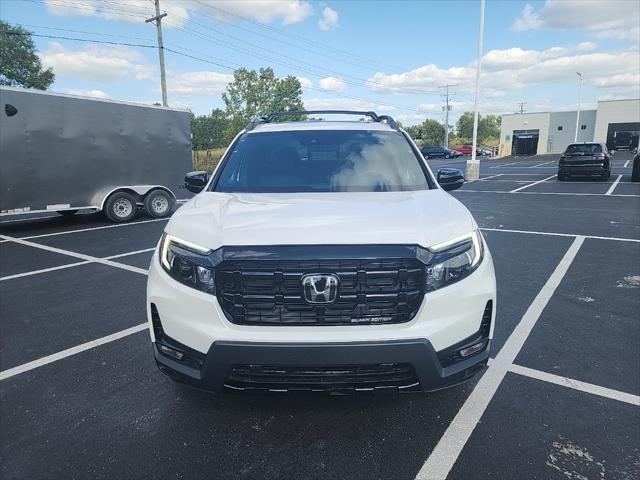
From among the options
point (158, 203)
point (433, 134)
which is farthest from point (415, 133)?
point (158, 203)

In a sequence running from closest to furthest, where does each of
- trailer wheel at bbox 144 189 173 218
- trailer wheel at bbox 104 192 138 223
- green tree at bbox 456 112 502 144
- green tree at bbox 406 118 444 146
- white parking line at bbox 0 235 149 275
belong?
white parking line at bbox 0 235 149 275 < trailer wheel at bbox 104 192 138 223 < trailer wheel at bbox 144 189 173 218 < green tree at bbox 406 118 444 146 < green tree at bbox 456 112 502 144

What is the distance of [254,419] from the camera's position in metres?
2.67

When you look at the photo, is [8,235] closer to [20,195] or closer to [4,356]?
[20,195]

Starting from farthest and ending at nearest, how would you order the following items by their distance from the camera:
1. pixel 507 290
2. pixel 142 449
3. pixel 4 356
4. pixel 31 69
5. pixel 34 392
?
pixel 31 69, pixel 507 290, pixel 4 356, pixel 34 392, pixel 142 449

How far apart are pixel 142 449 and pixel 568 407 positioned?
103 inches

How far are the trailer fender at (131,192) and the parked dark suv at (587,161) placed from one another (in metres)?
17.1

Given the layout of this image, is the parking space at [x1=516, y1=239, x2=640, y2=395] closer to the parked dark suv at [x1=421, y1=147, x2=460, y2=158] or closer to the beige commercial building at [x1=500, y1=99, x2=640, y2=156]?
the parked dark suv at [x1=421, y1=147, x2=460, y2=158]

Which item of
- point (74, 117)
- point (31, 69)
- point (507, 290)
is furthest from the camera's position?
point (31, 69)

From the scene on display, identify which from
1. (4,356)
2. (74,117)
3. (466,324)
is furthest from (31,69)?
(466,324)

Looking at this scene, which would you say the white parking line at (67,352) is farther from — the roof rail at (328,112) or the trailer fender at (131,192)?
the trailer fender at (131,192)

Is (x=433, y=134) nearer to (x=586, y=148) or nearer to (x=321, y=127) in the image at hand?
(x=586, y=148)

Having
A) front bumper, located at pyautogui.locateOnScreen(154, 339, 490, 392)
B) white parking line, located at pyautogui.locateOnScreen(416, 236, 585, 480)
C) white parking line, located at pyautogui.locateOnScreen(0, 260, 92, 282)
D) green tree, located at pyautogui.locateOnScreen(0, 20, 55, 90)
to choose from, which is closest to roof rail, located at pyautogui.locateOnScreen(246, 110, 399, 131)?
white parking line, located at pyautogui.locateOnScreen(416, 236, 585, 480)

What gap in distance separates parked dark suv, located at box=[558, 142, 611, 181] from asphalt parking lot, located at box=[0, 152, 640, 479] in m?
16.2

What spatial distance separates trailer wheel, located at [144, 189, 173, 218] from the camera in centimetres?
1106
